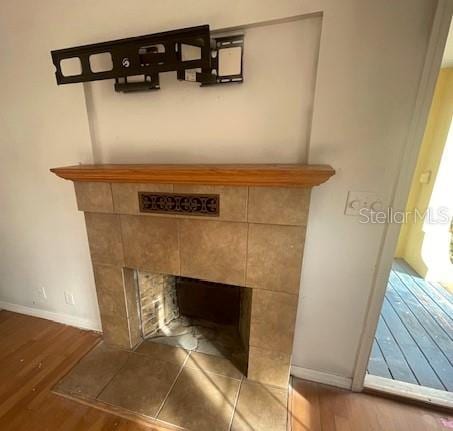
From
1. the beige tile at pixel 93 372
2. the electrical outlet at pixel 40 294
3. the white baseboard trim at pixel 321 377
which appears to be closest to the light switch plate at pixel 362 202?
the white baseboard trim at pixel 321 377

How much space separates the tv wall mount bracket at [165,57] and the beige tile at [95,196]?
52 centimetres

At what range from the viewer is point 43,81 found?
1408 millimetres

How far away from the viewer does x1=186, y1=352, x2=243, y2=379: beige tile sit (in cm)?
147

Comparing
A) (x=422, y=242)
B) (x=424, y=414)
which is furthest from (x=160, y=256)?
(x=422, y=242)

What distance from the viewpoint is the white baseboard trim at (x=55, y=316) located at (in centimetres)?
185

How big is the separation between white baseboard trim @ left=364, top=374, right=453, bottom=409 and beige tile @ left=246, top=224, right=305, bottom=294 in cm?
83

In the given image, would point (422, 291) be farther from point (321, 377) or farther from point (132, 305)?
point (132, 305)

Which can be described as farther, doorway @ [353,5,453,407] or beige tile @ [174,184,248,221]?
doorway @ [353,5,453,407]

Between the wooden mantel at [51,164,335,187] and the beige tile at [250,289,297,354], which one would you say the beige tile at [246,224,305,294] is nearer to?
the beige tile at [250,289,297,354]

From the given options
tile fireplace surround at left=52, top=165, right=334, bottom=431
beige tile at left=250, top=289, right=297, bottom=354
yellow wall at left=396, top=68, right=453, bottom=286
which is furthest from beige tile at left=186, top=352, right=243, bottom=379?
yellow wall at left=396, top=68, right=453, bottom=286

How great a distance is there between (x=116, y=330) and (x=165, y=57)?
169 cm

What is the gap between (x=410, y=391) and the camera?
1359mm

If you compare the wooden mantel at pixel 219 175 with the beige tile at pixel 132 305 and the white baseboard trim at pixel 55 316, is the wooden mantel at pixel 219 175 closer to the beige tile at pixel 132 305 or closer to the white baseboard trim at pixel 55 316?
the beige tile at pixel 132 305

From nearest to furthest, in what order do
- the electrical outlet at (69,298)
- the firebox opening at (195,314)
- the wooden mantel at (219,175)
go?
the wooden mantel at (219,175) < the firebox opening at (195,314) < the electrical outlet at (69,298)
